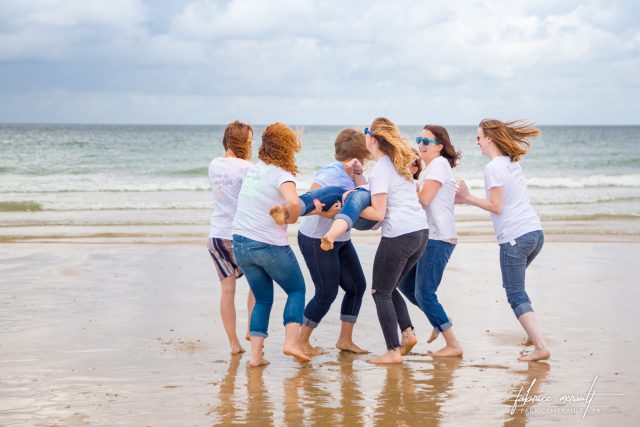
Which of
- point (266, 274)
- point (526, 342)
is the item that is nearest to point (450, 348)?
point (526, 342)

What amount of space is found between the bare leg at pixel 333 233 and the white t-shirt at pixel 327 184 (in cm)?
42

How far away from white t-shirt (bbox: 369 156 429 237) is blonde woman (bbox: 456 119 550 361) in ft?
1.51

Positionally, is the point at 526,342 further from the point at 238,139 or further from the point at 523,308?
the point at 238,139

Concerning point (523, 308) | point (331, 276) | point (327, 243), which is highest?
point (327, 243)

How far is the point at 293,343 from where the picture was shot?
5438mm

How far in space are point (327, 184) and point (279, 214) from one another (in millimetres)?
733

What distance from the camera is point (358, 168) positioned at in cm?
589

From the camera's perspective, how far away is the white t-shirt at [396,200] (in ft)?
18.1

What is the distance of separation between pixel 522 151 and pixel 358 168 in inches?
47.7

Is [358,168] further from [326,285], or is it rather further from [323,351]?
[323,351]

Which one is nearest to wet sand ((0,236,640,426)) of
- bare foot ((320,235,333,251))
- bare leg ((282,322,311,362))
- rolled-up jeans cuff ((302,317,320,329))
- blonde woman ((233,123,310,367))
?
bare leg ((282,322,311,362))

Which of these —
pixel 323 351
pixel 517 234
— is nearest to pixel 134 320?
pixel 323 351

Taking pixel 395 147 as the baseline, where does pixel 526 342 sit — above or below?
below

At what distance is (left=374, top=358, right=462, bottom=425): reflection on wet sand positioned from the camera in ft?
14.7
